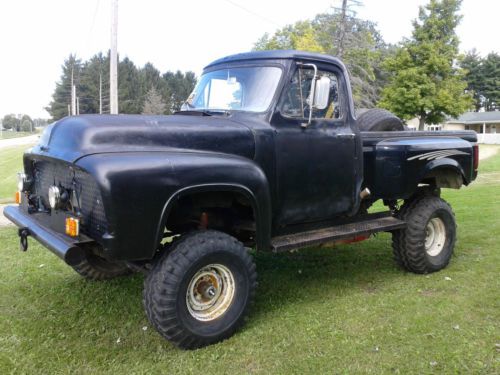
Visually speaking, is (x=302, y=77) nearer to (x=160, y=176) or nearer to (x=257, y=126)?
(x=257, y=126)

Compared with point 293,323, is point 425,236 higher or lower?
higher

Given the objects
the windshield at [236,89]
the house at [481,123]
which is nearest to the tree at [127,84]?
the house at [481,123]

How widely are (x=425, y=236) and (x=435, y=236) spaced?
0.38m

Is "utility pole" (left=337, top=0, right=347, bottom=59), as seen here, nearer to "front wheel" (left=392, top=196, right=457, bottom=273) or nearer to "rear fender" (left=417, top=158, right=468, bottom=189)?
"rear fender" (left=417, top=158, right=468, bottom=189)

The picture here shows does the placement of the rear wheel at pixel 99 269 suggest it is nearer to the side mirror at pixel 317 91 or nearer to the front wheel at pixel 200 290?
the front wheel at pixel 200 290

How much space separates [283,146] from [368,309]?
66.7 inches

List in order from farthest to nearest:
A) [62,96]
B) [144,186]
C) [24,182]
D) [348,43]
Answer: [62,96] < [348,43] < [24,182] < [144,186]

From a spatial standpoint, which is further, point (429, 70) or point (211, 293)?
point (429, 70)

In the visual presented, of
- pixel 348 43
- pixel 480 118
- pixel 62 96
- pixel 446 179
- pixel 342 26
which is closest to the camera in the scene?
pixel 446 179

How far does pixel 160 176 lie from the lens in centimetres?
340

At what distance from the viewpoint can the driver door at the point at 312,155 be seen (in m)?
4.33

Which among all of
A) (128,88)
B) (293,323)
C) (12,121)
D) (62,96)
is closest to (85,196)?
(293,323)

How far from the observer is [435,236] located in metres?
5.87

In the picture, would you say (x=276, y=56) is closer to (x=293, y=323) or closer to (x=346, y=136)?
(x=346, y=136)
